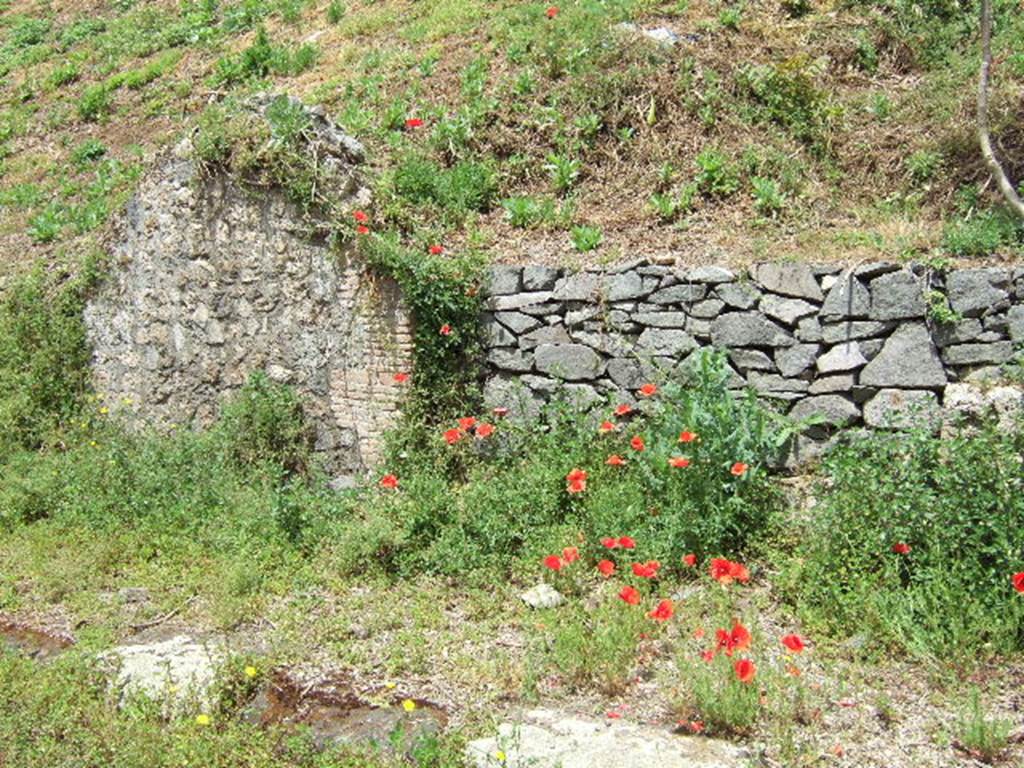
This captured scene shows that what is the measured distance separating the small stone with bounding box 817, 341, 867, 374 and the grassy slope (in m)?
0.65

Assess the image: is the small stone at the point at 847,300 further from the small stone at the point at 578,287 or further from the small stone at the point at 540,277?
the small stone at the point at 540,277

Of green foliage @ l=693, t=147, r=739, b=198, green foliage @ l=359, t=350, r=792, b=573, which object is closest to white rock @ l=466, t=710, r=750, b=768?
green foliage @ l=359, t=350, r=792, b=573

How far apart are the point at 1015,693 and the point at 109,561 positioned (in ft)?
17.7

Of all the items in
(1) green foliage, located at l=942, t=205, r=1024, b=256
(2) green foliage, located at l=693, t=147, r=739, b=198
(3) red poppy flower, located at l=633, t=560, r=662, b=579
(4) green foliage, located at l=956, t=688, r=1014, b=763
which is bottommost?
(4) green foliage, located at l=956, t=688, r=1014, b=763

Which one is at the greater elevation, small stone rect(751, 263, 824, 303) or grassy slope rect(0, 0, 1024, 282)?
grassy slope rect(0, 0, 1024, 282)

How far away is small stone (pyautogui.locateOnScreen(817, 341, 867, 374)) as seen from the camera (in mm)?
6055

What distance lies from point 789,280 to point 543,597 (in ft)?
8.65

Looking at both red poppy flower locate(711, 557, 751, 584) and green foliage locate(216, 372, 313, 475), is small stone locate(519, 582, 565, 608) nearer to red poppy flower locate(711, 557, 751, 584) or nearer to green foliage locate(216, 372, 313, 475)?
red poppy flower locate(711, 557, 751, 584)

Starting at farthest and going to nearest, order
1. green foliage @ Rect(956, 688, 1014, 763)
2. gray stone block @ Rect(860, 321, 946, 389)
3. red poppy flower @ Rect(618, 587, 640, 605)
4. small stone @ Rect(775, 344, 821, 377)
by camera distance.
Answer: small stone @ Rect(775, 344, 821, 377)
gray stone block @ Rect(860, 321, 946, 389)
red poppy flower @ Rect(618, 587, 640, 605)
green foliage @ Rect(956, 688, 1014, 763)

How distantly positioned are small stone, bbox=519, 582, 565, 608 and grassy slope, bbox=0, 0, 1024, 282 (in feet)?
8.64

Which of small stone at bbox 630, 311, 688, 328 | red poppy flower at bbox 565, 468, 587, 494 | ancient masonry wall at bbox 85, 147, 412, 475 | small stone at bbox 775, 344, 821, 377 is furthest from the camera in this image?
ancient masonry wall at bbox 85, 147, 412, 475

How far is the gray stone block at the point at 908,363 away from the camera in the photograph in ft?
19.3

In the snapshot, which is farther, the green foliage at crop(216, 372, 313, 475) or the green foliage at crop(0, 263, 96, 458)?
the green foliage at crop(0, 263, 96, 458)

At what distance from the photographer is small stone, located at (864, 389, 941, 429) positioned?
5.64m
